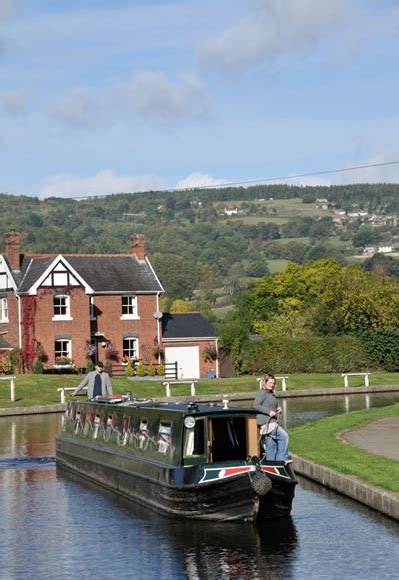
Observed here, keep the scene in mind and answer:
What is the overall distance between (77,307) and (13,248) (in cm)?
563

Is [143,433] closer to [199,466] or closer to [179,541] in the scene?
[199,466]

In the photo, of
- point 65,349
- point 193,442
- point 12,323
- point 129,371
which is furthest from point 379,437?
point 12,323

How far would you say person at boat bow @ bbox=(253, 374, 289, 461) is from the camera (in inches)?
879

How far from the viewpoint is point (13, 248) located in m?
73.1

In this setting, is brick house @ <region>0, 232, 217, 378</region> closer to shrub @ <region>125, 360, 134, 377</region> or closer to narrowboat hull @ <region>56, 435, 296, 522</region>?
shrub @ <region>125, 360, 134, 377</region>

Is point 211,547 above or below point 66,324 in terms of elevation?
below

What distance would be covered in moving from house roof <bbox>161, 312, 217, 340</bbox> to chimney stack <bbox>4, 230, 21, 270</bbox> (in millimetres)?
10535

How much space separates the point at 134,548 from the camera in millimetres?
20156

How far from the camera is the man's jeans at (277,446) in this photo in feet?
73.2

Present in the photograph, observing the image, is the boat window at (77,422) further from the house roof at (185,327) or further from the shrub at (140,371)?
the house roof at (185,327)

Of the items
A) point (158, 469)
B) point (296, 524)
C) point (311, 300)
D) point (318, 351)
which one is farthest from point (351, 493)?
point (311, 300)

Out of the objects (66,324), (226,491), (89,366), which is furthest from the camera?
(66,324)

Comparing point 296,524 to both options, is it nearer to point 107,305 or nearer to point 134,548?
point 134,548

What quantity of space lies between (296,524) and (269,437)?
1.78m
